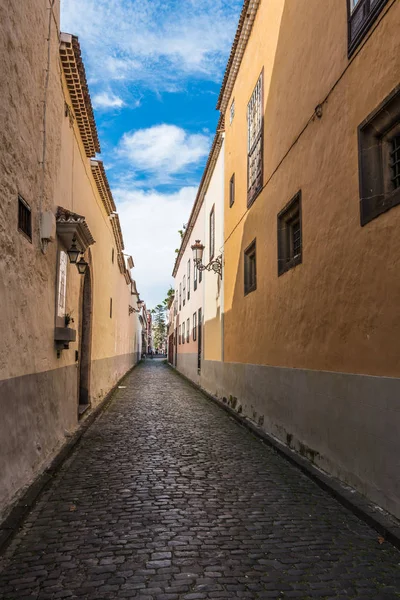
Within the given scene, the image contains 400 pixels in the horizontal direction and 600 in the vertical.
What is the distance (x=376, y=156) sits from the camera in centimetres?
479

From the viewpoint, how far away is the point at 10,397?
4430 millimetres

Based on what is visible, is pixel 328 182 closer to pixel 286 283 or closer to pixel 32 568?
pixel 286 283

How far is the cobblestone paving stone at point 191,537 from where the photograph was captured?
9.73ft

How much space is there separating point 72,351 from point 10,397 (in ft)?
12.5

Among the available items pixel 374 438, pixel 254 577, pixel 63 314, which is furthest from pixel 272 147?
pixel 254 577

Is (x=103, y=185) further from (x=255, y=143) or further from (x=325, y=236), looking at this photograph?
→ (x=325, y=236)

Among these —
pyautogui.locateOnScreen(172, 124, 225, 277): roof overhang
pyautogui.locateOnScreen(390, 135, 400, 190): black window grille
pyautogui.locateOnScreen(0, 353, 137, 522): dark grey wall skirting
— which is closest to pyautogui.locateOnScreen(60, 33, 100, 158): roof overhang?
pyautogui.locateOnScreen(0, 353, 137, 522): dark grey wall skirting

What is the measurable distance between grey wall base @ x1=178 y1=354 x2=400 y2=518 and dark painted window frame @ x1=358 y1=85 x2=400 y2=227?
160 centimetres

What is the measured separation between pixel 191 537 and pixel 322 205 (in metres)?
3.97

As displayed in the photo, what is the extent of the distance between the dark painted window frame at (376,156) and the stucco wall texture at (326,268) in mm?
131

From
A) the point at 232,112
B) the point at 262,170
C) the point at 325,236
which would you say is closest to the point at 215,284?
the point at 232,112

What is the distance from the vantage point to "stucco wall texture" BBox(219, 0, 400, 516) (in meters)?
4.35

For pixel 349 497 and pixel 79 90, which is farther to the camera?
pixel 79 90

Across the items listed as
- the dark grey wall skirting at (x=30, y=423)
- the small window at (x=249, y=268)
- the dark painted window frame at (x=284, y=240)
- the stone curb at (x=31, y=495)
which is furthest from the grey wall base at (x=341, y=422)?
the dark grey wall skirting at (x=30, y=423)
